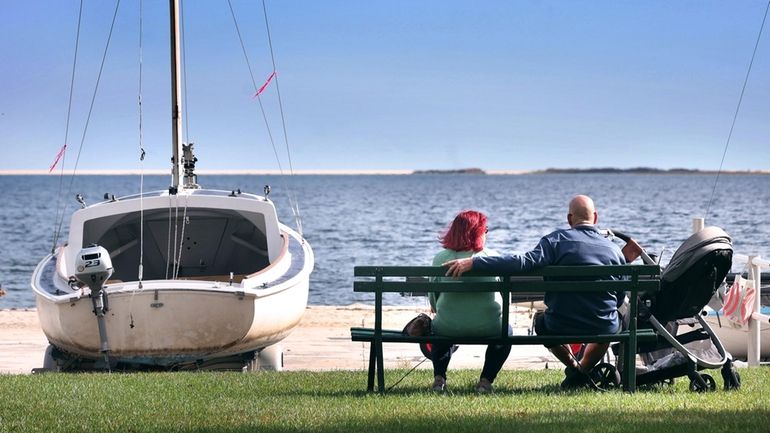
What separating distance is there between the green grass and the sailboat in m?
2.52

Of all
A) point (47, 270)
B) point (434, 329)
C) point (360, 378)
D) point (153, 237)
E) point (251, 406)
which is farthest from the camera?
point (153, 237)

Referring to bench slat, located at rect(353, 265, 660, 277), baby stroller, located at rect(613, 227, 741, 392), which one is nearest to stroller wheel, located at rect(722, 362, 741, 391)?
baby stroller, located at rect(613, 227, 741, 392)

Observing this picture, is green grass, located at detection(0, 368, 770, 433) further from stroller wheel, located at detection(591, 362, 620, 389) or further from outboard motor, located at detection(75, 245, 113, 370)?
outboard motor, located at detection(75, 245, 113, 370)

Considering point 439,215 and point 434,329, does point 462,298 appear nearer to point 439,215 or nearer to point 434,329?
point 434,329

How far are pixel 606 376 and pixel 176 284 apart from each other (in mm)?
5400

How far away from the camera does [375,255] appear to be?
50469 mm

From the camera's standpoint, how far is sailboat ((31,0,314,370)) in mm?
12836

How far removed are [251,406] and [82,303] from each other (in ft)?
16.7

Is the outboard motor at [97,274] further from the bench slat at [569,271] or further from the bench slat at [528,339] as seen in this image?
the bench slat at [569,271]

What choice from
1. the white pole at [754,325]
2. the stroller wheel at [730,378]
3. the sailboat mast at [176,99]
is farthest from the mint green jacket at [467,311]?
the sailboat mast at [176,99]

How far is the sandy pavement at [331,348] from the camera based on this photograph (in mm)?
14297

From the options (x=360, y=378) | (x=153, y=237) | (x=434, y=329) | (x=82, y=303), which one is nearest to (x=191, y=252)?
(x=153, y=237)

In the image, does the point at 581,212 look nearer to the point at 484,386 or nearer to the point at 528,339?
the point at 528,339

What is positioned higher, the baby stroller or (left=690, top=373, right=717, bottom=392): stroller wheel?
the baby stroller
